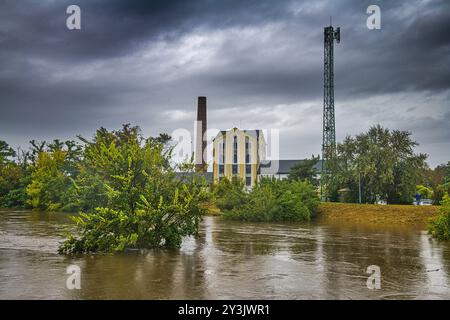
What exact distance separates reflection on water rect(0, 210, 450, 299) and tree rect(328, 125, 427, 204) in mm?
22644

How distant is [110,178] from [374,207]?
2777 centimetres

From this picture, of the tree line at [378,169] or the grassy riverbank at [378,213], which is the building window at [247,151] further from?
the grassy riverbank at [378,213]

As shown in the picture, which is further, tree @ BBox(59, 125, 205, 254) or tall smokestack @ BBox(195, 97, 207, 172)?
tall smokestack @ BBox(195, 97, 207, 172)

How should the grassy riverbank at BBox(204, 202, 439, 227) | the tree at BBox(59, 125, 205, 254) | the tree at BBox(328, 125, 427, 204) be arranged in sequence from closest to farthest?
the tree at BBox(59, 125, 205, 254) → the grassy riverbank at BBox(204, 202, 439, 227) → the tree at BBox(328, 125, 427, 204)

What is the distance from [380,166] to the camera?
41.1 m

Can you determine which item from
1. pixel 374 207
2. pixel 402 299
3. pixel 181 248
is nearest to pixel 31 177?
pixel 374 207

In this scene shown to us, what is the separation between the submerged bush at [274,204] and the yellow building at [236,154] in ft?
123

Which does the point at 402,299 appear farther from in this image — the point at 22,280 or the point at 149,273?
the point at 22,280

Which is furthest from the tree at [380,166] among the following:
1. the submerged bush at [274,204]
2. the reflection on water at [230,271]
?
the reflection on water at [230,271]

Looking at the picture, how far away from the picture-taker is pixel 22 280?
1055 cm

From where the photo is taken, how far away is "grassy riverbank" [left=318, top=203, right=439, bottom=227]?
3514 cm

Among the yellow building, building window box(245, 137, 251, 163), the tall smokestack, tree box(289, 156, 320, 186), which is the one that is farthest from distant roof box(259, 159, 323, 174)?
tree box(289, 156, 320, 186)

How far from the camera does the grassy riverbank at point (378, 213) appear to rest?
115 feet

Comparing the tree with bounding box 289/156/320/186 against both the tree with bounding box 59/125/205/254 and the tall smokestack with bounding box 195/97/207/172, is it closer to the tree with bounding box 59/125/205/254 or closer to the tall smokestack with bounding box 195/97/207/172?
the tall smokestack with bounding box 195/97/207/172
